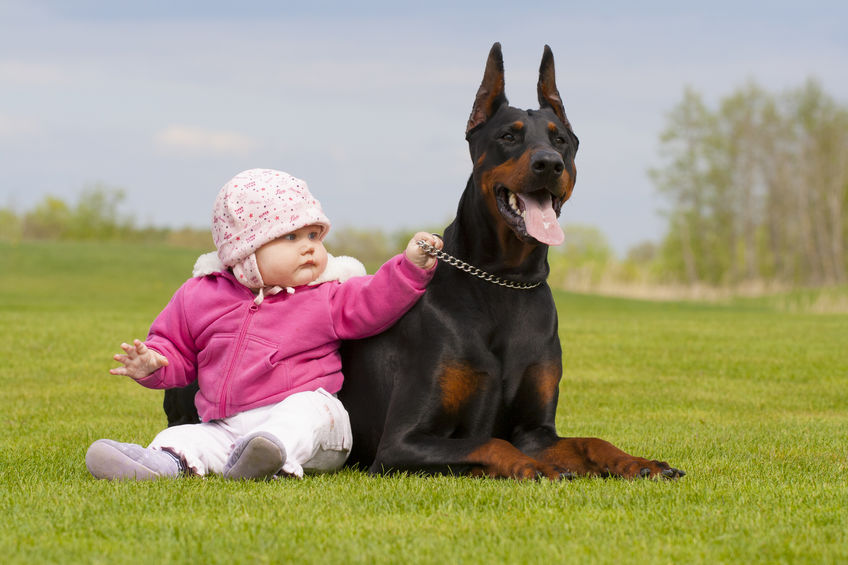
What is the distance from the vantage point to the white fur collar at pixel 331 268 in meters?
4.68

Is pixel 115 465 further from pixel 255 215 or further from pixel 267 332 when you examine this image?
pixel 255 215

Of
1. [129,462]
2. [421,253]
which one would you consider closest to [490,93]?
[421,253]

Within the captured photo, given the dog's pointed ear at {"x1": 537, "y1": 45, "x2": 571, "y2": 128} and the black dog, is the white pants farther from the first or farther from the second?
the dog's pointed ear at {"x1": 537, "y1": 45, "x2": 571, "y2": 128}

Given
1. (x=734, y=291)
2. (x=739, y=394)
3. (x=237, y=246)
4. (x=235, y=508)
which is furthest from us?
(x=734, y=291)

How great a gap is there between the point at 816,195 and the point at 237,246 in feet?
153

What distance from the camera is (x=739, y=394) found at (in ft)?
33.9

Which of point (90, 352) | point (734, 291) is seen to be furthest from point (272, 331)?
point (734, 291)

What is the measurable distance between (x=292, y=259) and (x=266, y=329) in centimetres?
35

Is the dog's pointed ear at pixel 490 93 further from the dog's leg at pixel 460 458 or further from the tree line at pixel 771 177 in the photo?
the tree line at pixel 771 177

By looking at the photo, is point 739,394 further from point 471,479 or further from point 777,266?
point 777,266

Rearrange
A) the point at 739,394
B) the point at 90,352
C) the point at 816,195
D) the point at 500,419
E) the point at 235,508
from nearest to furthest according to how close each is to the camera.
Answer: the point at 235,508 → the point at 500,419 → the point at 739,394 → the point at 90,352 → the point at 816,195

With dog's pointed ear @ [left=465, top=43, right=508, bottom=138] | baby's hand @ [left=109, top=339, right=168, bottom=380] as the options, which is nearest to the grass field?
baby's hand @ [left=109, top=339, right=168, bottom=380]

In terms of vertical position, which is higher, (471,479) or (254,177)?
(254,177)

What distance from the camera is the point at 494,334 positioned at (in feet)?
13.7
